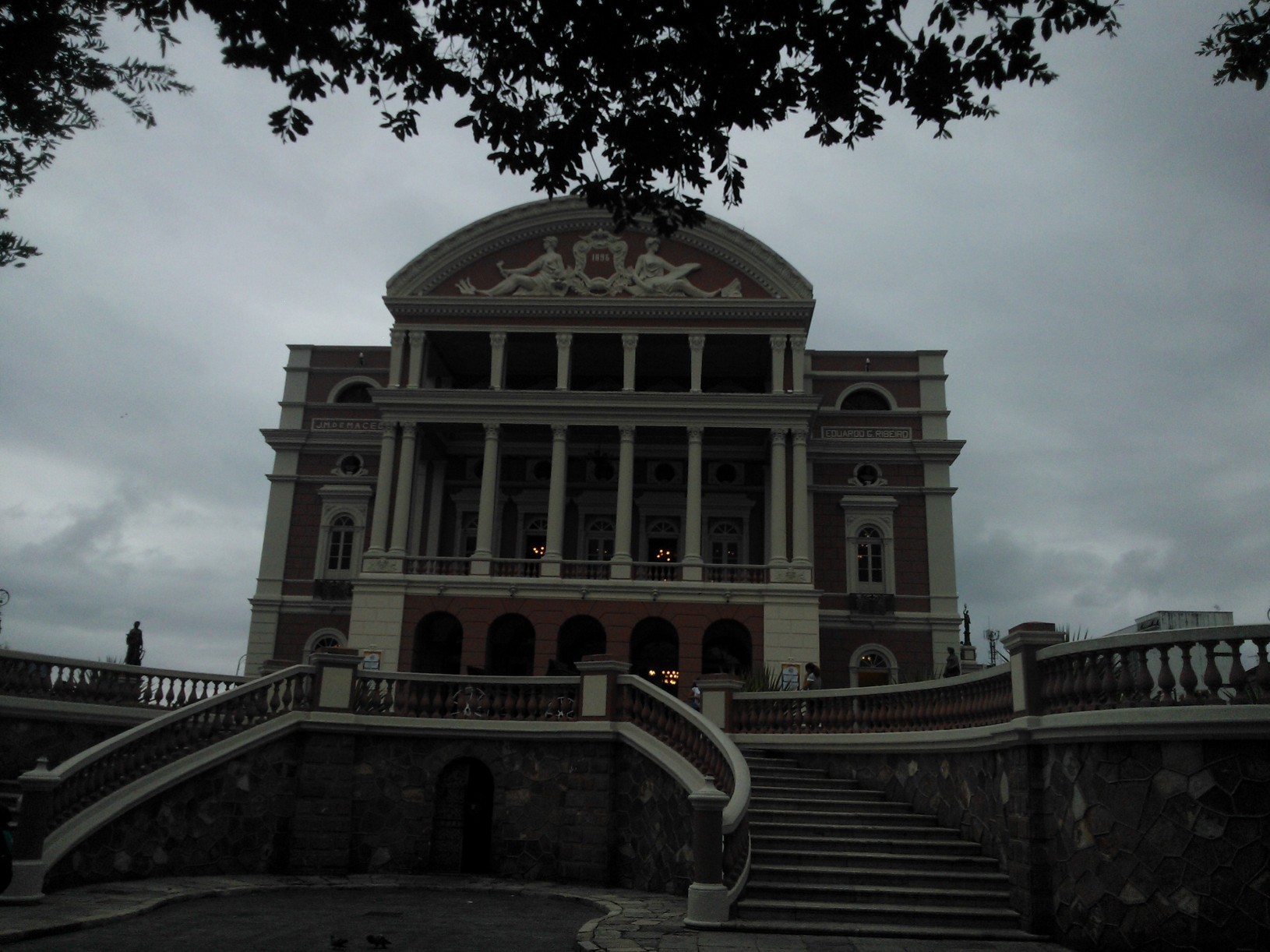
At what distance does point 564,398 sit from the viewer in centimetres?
3086

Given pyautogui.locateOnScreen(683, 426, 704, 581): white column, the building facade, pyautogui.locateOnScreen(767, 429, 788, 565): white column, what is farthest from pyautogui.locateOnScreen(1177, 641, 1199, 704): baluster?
pyautogui.locateOnScreen(683, 426, 704, 581): white column

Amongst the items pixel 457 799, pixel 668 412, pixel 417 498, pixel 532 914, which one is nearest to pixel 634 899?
pixel 532 914

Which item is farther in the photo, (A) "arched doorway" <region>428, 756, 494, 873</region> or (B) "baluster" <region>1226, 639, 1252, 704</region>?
(A) "arched doorway" <region>428, 756, 494, 873</region>

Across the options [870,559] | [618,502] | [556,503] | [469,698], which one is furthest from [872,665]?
[469,698]

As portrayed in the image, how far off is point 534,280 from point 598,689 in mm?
18584

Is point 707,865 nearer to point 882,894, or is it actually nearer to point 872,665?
point 882,894

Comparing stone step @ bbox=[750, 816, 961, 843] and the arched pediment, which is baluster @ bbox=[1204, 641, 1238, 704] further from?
the arched pediment

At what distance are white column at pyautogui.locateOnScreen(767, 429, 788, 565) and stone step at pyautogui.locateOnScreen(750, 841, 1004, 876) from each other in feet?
57.6

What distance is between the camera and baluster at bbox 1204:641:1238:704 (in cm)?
882

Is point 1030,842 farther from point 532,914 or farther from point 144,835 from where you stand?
point 144,835

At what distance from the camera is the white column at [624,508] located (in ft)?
97.2

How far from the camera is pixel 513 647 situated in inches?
1239

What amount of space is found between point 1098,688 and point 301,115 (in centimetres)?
862

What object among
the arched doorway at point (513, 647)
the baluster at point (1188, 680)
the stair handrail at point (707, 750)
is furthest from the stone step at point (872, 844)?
the arched doorway at point (513, 647)
